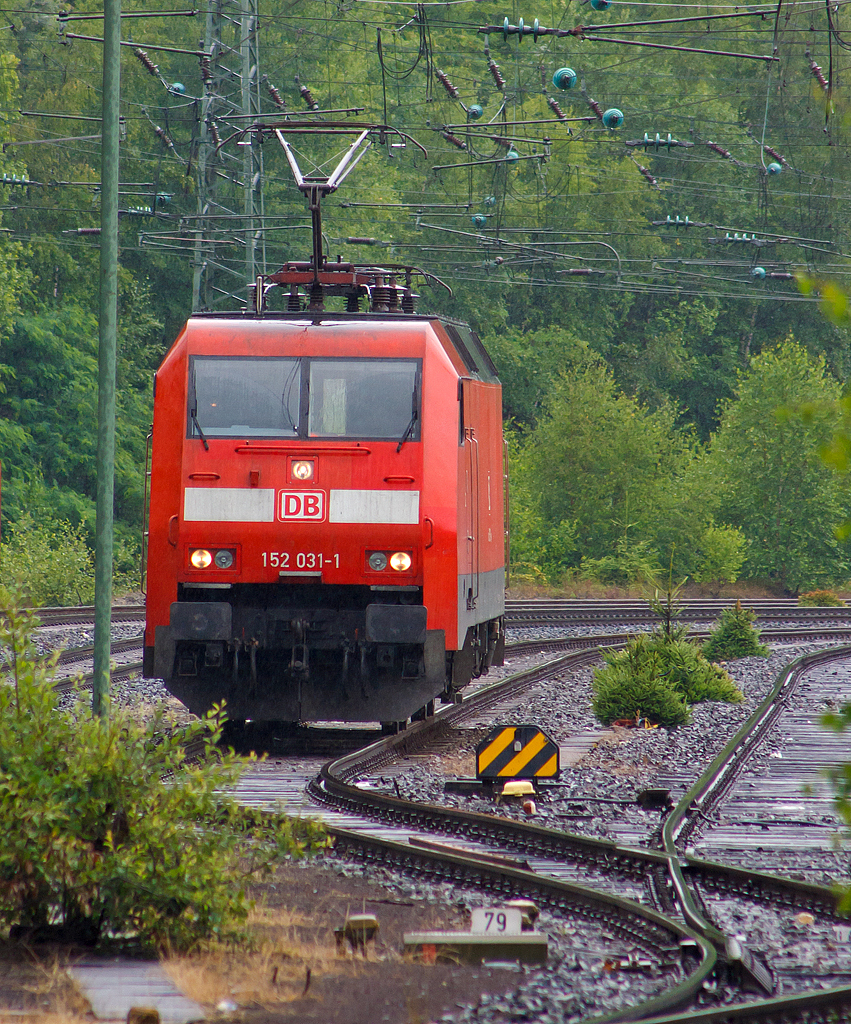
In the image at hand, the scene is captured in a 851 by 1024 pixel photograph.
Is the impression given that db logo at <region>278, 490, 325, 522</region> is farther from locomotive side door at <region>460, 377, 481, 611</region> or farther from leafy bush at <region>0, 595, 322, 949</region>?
leafy bush at <region>0, 595, 322, 949</region>

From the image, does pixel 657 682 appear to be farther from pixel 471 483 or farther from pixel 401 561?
pixel 401 561

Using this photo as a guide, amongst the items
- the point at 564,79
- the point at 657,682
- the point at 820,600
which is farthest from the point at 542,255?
the point at 657,682

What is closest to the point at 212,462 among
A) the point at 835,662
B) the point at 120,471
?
the point at 835,662

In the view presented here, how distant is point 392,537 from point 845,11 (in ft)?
163

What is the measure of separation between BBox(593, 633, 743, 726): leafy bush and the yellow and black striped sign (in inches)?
193

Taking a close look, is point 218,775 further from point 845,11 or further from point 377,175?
point 845,11

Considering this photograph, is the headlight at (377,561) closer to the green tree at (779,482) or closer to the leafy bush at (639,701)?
the leafy bush at (639,701)

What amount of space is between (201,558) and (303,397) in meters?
1.62

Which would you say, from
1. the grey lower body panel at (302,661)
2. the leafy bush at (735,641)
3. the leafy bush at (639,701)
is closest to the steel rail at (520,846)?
the grey lower body panel at (302,661)

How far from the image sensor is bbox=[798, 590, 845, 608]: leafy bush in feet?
118

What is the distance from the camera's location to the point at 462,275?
51594mm

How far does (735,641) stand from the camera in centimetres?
2364

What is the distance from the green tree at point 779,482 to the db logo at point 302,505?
29.9 metres

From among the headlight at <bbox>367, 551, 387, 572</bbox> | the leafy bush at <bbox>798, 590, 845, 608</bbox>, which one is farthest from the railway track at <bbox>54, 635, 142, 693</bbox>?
the leafy bush at <bbox>798, 590, 845, 608</bbox>
